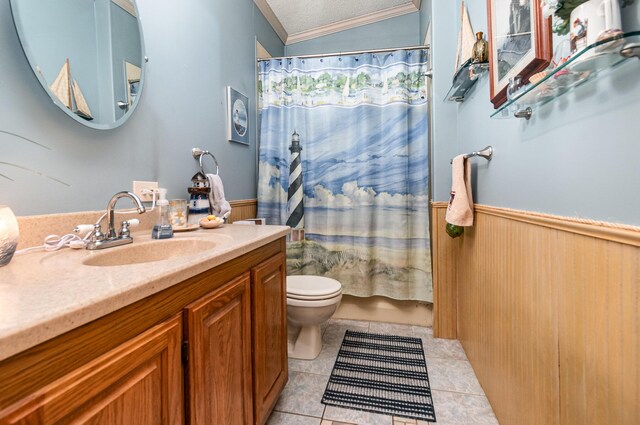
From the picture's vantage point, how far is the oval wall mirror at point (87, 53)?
0.92m

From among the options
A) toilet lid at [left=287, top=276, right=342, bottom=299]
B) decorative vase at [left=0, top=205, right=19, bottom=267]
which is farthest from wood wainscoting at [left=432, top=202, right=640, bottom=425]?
decorative vase at [left=0, top=205, right=19, bottom=267]

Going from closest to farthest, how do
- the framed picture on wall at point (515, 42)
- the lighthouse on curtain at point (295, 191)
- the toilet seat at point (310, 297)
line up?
the framed picture on wall at point (515, 42)
the toilet seat at point (310, 297)
the lighthouse on curtain at point (295, 191)

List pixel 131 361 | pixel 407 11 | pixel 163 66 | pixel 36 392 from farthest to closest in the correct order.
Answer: pixel 407 11 → pixel 163 66 → pixel 131 361 → pixel 36 392

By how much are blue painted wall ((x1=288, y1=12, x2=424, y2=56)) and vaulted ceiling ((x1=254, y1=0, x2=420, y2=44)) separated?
0.04 m

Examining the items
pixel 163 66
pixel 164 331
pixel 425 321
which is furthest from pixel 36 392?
pixel 425 321

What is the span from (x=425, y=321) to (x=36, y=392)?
226 cm

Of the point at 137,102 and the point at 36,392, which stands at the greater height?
the point at 137,102

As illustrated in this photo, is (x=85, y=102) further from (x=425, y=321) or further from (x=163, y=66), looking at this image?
(x=425, y=321)

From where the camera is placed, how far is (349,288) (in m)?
2.32

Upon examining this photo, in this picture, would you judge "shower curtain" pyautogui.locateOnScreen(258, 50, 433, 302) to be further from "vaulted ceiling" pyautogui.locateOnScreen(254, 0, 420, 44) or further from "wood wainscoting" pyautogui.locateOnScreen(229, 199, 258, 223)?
"vaulted ceiling" pyautogui.locateOnScreen(254, 0, 420, 44)

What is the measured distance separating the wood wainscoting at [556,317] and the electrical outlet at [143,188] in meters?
1.51

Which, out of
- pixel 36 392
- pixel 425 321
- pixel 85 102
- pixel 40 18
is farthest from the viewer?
pixel 425 321

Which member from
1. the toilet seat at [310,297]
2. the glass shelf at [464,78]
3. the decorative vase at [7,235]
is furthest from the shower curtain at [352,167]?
the decorative vase at [7,235]

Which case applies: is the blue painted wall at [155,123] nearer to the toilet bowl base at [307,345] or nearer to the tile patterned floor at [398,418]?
the toilet bowl base at [307,345]
